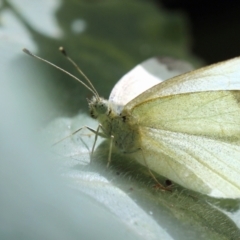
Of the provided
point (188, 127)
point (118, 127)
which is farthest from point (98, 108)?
point (188, 127)

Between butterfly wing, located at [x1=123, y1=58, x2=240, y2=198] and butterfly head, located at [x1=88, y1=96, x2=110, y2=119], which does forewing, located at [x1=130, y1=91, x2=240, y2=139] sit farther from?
butterfly head, located at [x1=88, y1=96, x2=110, y2=119]

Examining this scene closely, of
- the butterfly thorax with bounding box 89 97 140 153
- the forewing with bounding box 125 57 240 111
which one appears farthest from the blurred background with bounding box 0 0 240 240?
the forewing with bounding box 125 57 240 111

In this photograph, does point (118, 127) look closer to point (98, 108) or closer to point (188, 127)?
point (98, 108)

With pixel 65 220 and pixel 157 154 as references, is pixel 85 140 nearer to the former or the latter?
pixel 157 154

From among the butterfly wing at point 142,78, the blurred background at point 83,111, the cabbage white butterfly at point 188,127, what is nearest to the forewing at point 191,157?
the cabbage white butterfly at point 188,127

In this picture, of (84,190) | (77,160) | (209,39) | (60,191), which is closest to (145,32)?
(209,39)

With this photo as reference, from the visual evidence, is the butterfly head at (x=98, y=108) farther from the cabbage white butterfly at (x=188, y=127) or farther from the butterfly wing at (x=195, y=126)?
the butterfly wing at (x=195, y=126)

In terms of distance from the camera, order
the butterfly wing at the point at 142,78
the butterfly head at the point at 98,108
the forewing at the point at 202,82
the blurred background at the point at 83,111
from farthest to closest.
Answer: the butterfly wing at the point at 142,78, the butterfly head at the point at 98,108, the forewing at the point at 202,82, the blurred background at the point at 83,111
